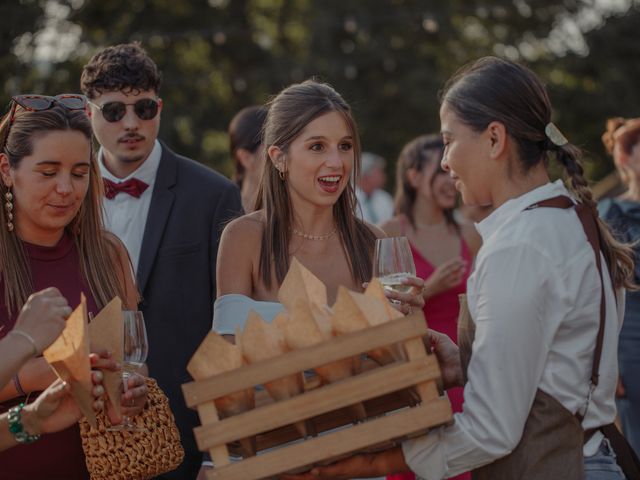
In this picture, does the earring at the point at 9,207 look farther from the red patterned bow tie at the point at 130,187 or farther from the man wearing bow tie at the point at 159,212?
the red patterned bow tie at the point at 130,187

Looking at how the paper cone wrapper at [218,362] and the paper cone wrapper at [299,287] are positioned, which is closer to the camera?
the paper cone wrapper at [218,362]

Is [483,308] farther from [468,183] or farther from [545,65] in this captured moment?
[545,65]

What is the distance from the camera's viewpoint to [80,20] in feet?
58.4

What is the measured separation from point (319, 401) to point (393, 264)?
3.32 feet

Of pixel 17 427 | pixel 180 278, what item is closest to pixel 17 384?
pixel 17 427

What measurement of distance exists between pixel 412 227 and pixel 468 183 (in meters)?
3.98

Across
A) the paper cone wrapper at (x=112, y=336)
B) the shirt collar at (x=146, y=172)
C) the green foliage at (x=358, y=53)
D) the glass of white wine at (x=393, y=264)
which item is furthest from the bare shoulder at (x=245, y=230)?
the green foliage at (x=358, y=53)

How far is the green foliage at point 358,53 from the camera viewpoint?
62.4 feet


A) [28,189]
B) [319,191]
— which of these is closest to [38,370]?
A: [28,189]

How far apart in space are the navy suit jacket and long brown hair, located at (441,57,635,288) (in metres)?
2.23

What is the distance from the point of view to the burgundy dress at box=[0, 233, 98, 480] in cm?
371

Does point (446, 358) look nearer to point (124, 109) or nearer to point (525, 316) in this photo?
point (525, 316)

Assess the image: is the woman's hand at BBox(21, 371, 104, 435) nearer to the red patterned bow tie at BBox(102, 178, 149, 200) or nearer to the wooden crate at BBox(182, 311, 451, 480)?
the wooden crate at BBox(182, 311, 451, 480)

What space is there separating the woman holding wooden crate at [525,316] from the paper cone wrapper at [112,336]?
79 centimetres
